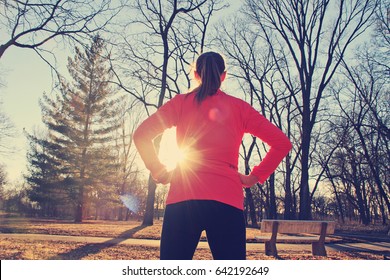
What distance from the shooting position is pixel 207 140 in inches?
87.2

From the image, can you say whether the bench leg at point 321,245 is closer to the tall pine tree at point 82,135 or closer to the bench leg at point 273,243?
the bench leg at point 273,243

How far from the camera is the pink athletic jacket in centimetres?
218

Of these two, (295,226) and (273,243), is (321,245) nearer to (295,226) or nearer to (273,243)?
(295,226)

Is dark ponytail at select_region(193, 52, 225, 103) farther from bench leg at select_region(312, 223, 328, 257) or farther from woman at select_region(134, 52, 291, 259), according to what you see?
bench leg at select_region(312, 223, 328, 257)

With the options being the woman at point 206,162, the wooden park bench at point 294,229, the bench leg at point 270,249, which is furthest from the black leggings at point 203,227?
the bench leg at point 270,249

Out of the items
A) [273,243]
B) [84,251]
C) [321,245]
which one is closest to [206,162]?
[84,251]

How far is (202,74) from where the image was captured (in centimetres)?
236

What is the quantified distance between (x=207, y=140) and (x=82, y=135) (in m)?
32.1

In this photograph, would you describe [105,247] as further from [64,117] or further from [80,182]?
[64,117]

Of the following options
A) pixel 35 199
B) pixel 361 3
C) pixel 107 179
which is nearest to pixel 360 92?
pixel 361 3

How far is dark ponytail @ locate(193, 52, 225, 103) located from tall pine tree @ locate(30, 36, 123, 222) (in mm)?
30372

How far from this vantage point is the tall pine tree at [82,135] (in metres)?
32.2

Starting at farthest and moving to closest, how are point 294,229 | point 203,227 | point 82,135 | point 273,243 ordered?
point 82,135
point 294,229
point 273,243
point 203,227

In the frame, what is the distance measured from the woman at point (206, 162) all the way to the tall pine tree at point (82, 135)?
30432 mm
